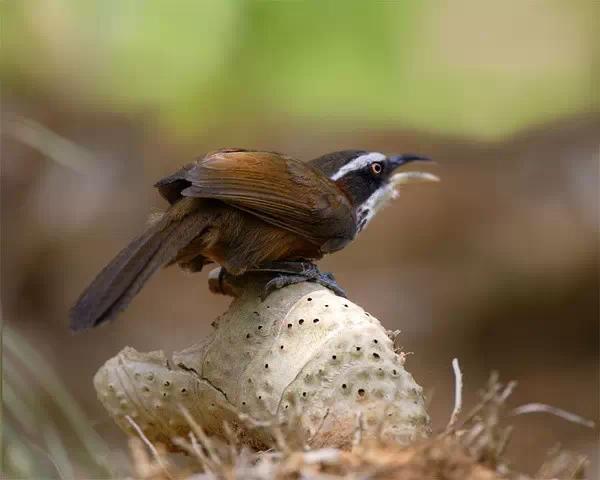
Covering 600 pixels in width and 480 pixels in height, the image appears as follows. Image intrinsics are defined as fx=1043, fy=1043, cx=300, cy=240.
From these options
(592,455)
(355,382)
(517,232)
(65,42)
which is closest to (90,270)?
(65,42)

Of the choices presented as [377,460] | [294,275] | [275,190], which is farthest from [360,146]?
[377,460]

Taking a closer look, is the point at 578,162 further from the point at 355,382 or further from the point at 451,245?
the point at 355,382

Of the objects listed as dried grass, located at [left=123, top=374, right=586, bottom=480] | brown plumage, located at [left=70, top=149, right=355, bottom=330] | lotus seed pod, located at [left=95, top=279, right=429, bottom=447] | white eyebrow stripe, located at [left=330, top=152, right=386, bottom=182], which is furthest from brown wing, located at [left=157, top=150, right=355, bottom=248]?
dried grass, located at [left=123, top=374, right=586, bottom=480]

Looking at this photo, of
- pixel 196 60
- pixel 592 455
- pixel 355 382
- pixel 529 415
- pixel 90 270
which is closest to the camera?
pixel 355 382

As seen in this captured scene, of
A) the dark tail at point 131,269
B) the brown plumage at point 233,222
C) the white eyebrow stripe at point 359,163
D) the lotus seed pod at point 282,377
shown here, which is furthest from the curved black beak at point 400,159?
the lotus seed pod at point 282,377

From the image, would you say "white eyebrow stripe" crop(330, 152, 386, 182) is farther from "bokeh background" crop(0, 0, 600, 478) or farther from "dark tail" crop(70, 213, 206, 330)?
"bokeh background" crop(0, 0, 600, 478)

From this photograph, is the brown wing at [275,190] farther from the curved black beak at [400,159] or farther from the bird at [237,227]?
the curved black beak at [400,159]

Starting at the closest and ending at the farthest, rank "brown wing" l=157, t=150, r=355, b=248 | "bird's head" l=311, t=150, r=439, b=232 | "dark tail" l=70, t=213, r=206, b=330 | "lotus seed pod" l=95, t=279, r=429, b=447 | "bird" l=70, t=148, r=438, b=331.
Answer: "lotus seed pod" l=95, t=279, r=429, b=447, "dark tail" l=70, t=213, r=206, b=330, "bird" l=70, t=148, r=438, b=331, "brown wing" l=157, t=150, r=355, b=248, "bird's head" l=311, t=150, r=439, b=232
